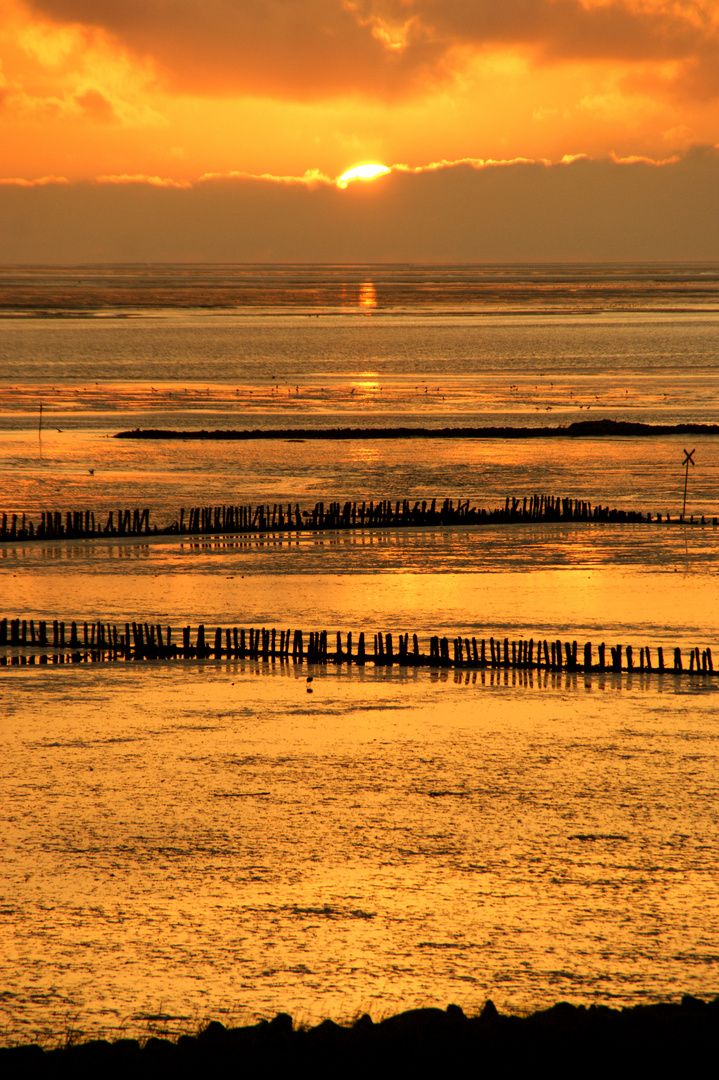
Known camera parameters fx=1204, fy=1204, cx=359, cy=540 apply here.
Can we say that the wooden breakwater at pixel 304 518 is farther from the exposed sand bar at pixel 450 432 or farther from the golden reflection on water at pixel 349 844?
the exposed sand bar at pixel 450 432

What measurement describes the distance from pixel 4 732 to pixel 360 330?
110401 mm

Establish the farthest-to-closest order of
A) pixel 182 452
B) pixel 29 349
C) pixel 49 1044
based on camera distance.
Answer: pixel 29 349 → pixel 182 452 → pixel 49 1044

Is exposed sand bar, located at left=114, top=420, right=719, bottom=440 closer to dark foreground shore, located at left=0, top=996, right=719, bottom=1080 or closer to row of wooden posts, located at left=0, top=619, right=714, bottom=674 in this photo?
row of wooden posts, located at left=0, top=619, right=714, bottom=674

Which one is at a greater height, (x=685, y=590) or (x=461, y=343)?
(x=461, y=343)

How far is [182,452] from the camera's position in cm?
4284

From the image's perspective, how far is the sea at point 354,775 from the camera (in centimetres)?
990

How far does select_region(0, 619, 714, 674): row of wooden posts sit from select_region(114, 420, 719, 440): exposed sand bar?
26.7m

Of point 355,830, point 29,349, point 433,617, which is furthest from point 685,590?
point 29,349

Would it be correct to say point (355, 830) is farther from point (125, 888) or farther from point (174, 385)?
point (174, 385)

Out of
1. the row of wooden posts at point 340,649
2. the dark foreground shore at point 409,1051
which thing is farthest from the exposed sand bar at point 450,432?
the dark foreground shore at point 409,1051

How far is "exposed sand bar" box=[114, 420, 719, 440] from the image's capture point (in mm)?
46625

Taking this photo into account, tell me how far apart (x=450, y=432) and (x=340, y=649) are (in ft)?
95.3

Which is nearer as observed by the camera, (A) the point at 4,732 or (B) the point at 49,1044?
A: (B) the point at 49,1044

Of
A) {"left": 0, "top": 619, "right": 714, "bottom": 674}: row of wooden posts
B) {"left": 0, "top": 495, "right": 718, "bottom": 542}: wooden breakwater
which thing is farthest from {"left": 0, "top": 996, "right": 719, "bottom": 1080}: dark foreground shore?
{"left": 0, "top": 495, "right": 718, "bottom": 542}: wooden breakwater
